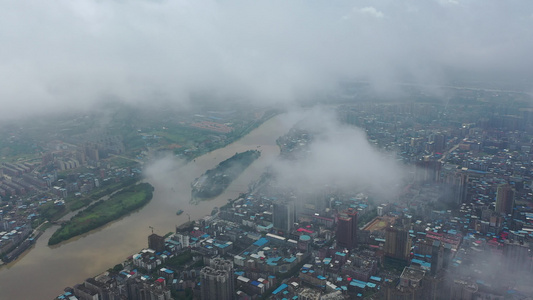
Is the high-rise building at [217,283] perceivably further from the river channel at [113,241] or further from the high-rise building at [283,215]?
the high-rise building at [283,215]

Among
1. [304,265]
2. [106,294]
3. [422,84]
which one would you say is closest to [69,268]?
[106,294]

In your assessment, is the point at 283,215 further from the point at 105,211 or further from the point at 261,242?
the point at 105,211

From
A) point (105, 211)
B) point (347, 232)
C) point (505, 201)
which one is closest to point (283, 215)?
point (347, 232)

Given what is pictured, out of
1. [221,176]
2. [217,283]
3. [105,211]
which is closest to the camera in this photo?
[217,283]

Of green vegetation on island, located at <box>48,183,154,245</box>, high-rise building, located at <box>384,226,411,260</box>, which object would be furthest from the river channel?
high-rise building, located at <box>384,226,411,260</box>

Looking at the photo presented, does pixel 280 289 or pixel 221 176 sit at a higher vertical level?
pixel 221 176

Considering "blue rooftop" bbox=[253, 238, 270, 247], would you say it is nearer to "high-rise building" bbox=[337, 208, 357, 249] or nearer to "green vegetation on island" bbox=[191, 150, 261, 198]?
"high-rise building" bbox=[337, 208, 357, 249]
